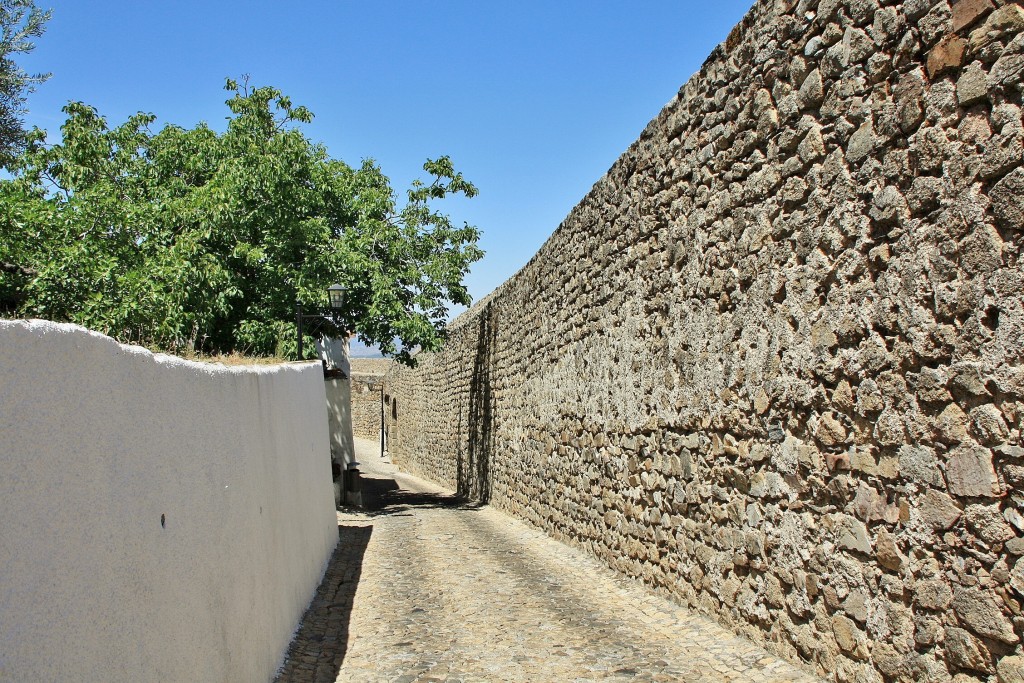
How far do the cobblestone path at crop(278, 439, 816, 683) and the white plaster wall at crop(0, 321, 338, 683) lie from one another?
0.81 metres

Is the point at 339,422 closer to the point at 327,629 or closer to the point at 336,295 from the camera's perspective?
the point at 336,295

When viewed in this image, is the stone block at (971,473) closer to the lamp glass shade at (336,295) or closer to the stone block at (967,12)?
the stone block at (967,12)

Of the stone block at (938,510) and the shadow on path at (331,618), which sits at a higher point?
the stone block at (938,510)

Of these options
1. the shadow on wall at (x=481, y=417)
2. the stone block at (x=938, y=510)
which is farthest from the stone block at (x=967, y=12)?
the shadow on wall at (x=481, y=417)

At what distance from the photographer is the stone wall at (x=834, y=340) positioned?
3.44m

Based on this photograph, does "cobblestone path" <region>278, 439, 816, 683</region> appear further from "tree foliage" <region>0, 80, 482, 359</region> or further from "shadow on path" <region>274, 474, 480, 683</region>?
"tree foliage" <region>0, 80, 482, 359</region>

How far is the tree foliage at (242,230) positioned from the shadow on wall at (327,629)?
3.72 m

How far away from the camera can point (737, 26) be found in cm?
552

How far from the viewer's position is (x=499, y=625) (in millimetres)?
6062

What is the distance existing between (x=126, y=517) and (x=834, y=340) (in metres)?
3.40

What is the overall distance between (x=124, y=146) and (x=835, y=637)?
47.6 feet

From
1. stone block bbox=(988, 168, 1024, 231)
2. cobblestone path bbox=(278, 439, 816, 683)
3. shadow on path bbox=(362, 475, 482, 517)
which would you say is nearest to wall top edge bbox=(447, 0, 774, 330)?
stone block bbox=(988, 168, 1024, 231)

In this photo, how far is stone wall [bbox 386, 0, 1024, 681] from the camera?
3.44 meters

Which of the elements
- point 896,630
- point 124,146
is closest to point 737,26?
point 896,630
